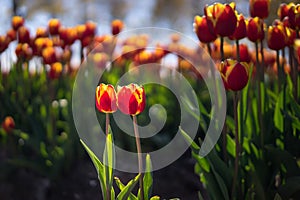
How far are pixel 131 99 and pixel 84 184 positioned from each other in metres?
1.45

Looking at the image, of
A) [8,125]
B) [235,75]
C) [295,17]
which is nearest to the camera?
[235,75]

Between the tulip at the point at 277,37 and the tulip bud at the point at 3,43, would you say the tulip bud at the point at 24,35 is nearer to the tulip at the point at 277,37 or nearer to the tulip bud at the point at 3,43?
the tulip bud at the point at 3,43

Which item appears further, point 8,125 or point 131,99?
point 8,125

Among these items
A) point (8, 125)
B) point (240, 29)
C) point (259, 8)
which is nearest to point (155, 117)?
point (8, 125)

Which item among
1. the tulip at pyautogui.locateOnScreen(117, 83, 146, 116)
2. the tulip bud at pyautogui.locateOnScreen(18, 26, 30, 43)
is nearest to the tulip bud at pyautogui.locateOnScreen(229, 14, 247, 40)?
the tulip at pyautogui.locateOnScreen(117, 83, 146, 116)

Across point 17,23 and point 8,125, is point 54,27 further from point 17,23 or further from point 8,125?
point 8,125

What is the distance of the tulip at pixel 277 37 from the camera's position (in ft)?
5.96

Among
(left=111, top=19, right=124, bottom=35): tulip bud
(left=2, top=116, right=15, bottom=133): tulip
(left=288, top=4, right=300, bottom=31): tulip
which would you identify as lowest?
(left=2, top=116, right=15, bottom=133): tulip

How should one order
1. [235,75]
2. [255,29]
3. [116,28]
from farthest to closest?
[116,28] → [255,29] → [235,75]

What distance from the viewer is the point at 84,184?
2.71m

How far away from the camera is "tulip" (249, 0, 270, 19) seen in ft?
6.37

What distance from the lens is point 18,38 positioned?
3125 millimetres

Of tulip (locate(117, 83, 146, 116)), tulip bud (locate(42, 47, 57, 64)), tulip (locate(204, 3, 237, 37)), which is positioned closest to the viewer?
tulip (locate(117, 83, 146, 116))

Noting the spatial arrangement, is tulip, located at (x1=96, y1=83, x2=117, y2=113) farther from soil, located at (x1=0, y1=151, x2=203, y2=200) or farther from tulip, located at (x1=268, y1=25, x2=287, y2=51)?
soil, located at (x1=0, y1=151, x2=203, y2=200)
